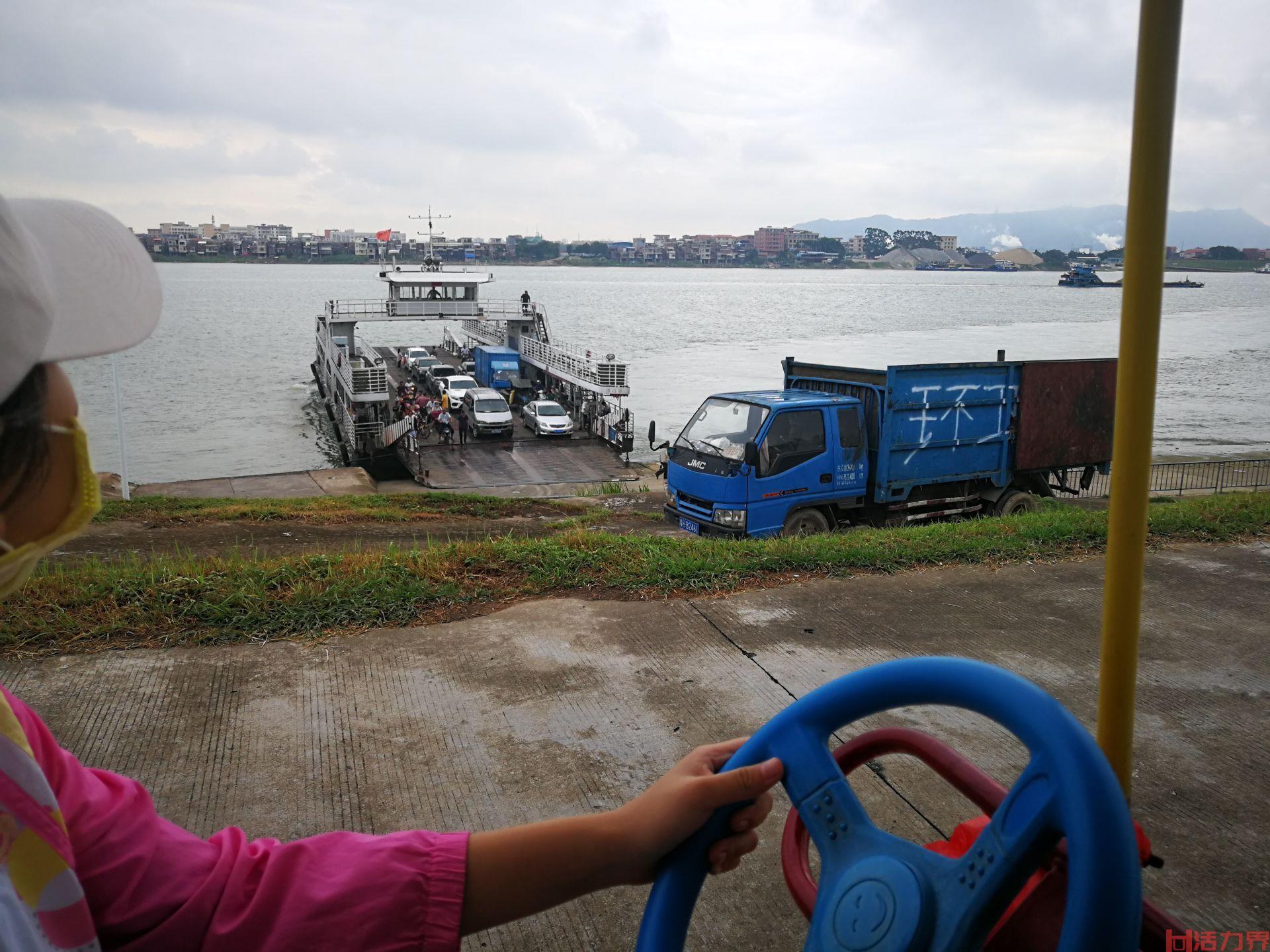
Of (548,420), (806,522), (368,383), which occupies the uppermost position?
(368,383)

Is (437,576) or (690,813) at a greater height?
(690,813)

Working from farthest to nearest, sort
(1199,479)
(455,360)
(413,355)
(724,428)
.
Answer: (455,360) < (413,355) < (1199,479) < (724,428)

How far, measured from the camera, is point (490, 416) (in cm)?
3125

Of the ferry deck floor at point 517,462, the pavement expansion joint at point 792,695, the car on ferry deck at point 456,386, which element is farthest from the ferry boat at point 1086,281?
the pavement expansion joint at point 792,695

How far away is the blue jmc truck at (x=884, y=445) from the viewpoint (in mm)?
11203

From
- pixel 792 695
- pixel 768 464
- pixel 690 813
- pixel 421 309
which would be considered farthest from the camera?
pixel 421 309

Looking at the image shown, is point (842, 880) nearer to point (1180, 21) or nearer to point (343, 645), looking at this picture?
point (1180, 21)

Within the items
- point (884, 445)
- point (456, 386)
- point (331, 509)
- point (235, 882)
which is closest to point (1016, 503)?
point (884, 445)

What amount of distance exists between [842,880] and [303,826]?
2464mm

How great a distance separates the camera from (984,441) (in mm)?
13133

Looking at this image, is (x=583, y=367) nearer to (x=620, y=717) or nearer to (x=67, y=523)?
(x=620, y=717)

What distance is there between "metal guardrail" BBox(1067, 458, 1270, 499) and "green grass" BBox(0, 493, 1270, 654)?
879 cm

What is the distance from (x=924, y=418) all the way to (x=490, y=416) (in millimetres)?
20902

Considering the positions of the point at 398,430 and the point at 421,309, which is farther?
the point at 421,309
